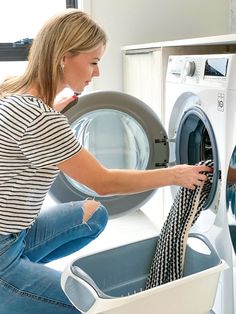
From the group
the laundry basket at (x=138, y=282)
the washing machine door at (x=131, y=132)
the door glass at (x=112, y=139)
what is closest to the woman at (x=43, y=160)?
the laundry basket at (x=138, y=282)

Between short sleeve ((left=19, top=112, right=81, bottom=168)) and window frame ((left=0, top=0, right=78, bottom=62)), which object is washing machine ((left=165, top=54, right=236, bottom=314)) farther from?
window frame ((left=0, top=0, right=78, bottom=62))

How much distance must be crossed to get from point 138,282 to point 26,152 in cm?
57

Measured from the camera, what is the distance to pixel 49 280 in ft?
4.01

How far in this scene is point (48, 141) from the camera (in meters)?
1.16

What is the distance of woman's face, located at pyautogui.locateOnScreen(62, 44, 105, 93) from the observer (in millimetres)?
1296

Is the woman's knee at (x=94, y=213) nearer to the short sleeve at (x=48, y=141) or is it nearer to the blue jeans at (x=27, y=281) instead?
the blue jeans at (x=27, y=281)

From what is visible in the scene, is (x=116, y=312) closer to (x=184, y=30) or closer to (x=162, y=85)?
(x=162, y=85)

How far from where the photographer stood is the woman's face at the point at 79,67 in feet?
4.25

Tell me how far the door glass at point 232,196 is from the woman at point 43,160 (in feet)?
0.23

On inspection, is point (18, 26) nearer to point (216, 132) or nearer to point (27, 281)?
point (216, 132)

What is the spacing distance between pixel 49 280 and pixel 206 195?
0.50 m

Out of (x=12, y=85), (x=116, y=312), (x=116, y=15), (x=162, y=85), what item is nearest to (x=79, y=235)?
(x=116, y=312)

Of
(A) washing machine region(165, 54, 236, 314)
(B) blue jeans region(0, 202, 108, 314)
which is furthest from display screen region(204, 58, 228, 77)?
(B) blue jeans region(0, 202, 108, 314)

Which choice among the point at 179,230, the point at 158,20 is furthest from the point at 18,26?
the point at 179,230
